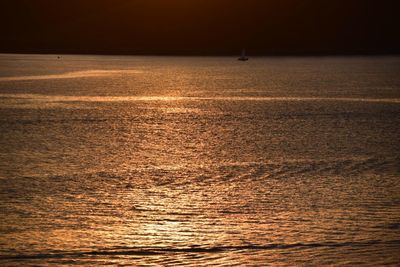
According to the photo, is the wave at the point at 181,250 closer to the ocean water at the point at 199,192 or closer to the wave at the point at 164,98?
the ocean water at the point at 199,192

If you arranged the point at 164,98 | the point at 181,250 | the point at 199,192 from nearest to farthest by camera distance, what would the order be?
the point at 181,250 → the point at 199,192 → the point at 164,98

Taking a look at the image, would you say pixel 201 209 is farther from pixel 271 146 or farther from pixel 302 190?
pixel 271 146

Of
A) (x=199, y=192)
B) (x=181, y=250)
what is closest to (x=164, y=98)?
(x=199, y=192)

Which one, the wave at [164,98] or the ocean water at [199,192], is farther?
the wave at [164,98]

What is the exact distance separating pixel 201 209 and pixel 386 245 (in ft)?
10.2

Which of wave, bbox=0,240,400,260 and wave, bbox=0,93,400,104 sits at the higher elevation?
wave, bbox=0,240,400,260

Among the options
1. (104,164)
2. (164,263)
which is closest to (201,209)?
(164,263)

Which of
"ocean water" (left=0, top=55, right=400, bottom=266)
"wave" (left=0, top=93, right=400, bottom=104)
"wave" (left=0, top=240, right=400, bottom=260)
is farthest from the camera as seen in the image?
"wave" (left=0, top=93, right=400, bottom=104)

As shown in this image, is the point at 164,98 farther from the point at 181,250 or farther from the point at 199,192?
the point at 181,250

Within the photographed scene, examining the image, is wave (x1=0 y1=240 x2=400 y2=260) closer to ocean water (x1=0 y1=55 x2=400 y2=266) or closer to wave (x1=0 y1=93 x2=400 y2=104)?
ocean water (x1=0 y1=55 x2=400 y2=266)

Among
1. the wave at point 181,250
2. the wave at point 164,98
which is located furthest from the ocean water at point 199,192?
the wave at point 164,98

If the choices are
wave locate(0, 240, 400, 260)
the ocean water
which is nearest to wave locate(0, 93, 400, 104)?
the ocean water

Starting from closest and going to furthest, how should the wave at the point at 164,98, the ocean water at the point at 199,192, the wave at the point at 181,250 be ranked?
1. the wave at the point at 181,250
2. the ocean water at the point at 199,192
3. the wave at the point at 164,98

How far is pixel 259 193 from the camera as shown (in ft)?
45.2
